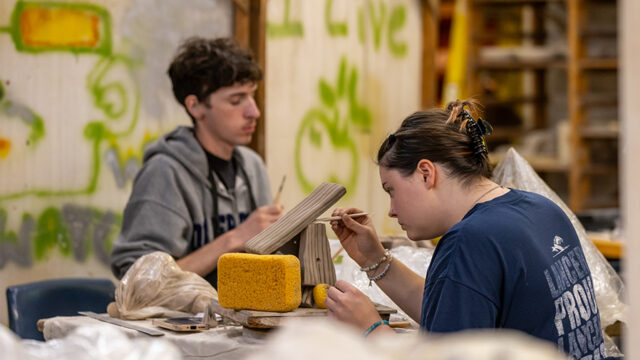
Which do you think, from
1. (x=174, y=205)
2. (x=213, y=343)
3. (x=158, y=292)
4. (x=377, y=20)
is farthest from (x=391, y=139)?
(x=377, y=20)

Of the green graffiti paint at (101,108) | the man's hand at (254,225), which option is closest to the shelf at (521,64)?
the green graffiti paint at (101,108)

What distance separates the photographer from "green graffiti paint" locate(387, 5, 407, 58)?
4734 millimetres

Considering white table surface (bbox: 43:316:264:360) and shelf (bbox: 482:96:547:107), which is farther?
shelf (bbox: 482:96:547:107)

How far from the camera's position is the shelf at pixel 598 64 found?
223 inches

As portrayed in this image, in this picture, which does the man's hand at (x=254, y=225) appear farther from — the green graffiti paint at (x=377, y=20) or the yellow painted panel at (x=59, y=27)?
the green graffiti paint at (x=377, y=20)

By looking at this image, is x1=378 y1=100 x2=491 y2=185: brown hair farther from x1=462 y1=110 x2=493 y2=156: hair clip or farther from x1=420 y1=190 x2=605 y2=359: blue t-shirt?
x1=420 y1=190 x2=605 y2=359: blue t-shirt

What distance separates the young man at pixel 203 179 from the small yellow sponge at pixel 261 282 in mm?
702

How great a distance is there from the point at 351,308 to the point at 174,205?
3.56 ft

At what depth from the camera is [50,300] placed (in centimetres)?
274

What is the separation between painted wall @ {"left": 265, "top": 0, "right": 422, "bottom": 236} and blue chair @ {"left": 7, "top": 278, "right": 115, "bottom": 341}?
1163 millimetres

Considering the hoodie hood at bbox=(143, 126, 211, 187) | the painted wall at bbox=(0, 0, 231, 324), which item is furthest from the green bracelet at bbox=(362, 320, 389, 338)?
the painted wall at bbox=(0, 0, 231, 324)

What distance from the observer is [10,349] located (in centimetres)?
75

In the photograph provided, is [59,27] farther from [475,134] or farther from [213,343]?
[475,134]

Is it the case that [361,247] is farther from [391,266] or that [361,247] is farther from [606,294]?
[606,294]
